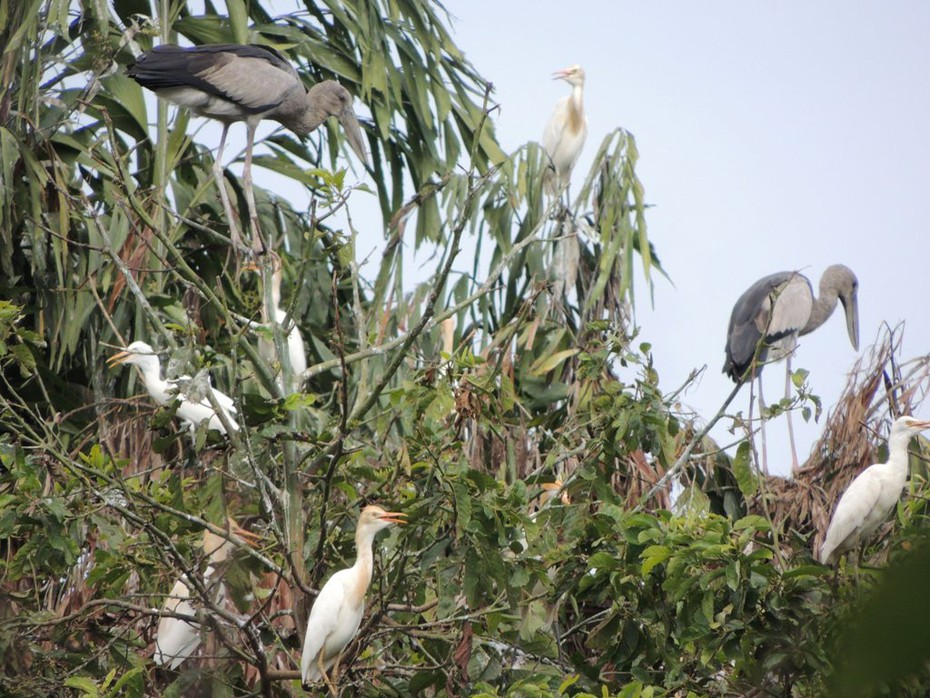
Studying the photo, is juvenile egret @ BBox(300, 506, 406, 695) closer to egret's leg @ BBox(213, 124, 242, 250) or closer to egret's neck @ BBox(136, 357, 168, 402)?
egret's leg @ BBox(213, 124, 242, 250)

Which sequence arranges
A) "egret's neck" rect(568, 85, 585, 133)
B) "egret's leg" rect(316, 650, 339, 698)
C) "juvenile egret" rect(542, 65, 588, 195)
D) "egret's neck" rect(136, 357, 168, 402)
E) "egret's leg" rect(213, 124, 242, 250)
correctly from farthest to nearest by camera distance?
"egret's neck" rect(568, 85, 585, 133)
"juvenile egret" rect(542, 65, 588, 195)
"egret's neck" rect(136, 357, 168, 402)
"egret's leg" rect(213, 124, 242, 250)
"egret's leg" rect(316, 650, 339, 698)

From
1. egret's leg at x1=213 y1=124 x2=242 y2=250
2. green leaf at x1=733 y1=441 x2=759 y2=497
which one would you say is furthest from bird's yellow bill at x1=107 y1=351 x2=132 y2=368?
green leaf at x1=733 y1=441 x2=759 y2=497

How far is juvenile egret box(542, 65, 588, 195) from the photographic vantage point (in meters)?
7.79

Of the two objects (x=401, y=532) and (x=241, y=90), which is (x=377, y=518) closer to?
(x=401, y=532)

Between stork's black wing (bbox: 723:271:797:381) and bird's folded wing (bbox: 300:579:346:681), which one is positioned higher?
stork's black wing (bbox: 723:271:797:381)

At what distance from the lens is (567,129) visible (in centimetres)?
796

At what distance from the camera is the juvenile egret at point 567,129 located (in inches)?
307

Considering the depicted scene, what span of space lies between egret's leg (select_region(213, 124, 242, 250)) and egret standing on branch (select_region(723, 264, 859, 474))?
8.17 feet

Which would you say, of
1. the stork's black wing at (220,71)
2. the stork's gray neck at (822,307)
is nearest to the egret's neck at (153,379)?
the stork's black wing at (220,71)

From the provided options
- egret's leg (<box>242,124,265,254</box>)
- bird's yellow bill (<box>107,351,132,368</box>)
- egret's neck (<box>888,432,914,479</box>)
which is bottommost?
bird's yellow bill (<box>107,351,132,368</box>)

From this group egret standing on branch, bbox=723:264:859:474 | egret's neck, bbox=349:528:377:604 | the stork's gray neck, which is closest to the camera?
egret's neck, bbox=349:528:377:604

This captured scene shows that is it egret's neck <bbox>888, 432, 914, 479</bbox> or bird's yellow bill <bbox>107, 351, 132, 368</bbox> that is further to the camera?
bird's yellow bill <bbox>107, 351, 132, 368</bbox>

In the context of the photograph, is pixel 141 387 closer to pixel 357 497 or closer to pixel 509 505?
pixel 357 497

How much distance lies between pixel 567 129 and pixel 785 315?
2240 mm
